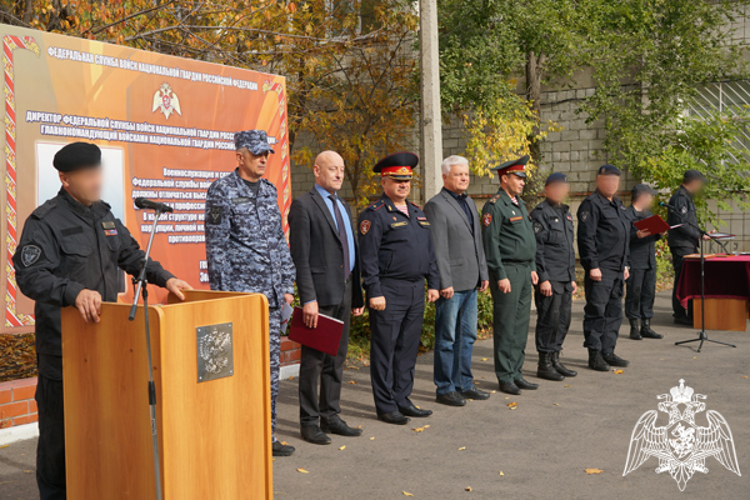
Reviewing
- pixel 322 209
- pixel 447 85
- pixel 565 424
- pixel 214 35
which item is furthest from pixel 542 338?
pixel 447 85

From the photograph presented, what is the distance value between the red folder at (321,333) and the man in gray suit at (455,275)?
4.44ft

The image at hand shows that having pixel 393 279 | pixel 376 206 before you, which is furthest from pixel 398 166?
pixel 393 279

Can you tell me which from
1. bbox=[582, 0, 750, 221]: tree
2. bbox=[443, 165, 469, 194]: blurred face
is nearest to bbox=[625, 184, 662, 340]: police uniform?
bbox=[443, 165, 469, 194]: blurred face

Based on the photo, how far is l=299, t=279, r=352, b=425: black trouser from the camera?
18.4 feet

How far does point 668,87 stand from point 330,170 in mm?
13796

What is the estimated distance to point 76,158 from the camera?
365 cm

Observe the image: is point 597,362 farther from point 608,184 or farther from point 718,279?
point 718,279

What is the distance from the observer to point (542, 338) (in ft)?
25.1

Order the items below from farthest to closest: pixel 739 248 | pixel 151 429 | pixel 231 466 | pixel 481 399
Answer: pixel 739 248
pixel 481 399
pixel 231 466
pixel 151 429

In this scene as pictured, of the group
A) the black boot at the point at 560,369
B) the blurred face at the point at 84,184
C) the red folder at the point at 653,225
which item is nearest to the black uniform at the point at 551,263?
the black boot at the point at 560,369

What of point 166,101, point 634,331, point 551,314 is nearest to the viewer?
point 166,101

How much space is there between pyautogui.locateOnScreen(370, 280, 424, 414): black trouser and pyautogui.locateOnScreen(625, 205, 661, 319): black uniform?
4.77 meters

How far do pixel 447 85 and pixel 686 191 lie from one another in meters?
5.60

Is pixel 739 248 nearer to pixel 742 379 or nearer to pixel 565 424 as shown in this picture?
pixel 742 379
